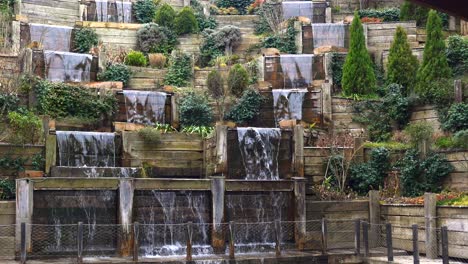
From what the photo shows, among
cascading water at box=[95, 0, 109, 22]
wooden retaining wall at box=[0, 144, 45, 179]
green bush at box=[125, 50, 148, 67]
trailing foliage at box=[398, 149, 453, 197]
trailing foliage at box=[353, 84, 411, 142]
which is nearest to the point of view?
wooden retaining wall at box=[0, 144, 45, 179]

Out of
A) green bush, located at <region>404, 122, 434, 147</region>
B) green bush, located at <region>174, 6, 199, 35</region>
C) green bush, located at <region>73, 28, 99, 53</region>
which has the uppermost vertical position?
green bush, located at <region>174, 6, 199, 35</region>

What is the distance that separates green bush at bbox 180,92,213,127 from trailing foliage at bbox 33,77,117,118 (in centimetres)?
241

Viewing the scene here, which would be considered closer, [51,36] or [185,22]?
[51,36]

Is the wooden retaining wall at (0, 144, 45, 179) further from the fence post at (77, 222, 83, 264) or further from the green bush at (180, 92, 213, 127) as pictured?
the green bush at (180, 92, 213, 127)

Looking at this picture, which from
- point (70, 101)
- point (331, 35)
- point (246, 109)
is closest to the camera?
point (70, 101)

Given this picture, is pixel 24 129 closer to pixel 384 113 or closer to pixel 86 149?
pixel 86 149

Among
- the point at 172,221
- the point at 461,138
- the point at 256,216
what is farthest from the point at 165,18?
the point at 461,138

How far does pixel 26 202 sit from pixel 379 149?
10548 mm

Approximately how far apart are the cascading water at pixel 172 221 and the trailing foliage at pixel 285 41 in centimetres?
1451

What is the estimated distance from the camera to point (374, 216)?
57.8 feet

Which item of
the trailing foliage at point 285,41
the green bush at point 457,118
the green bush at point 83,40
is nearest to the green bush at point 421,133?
the green bush at point 457,118

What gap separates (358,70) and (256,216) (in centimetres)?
979

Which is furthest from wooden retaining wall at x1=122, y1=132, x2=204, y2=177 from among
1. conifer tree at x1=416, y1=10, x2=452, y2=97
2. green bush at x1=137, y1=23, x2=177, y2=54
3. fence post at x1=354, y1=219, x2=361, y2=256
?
green bush at x1=137, y1=23, x2=177, y2=54

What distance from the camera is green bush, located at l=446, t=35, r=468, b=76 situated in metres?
23.5
